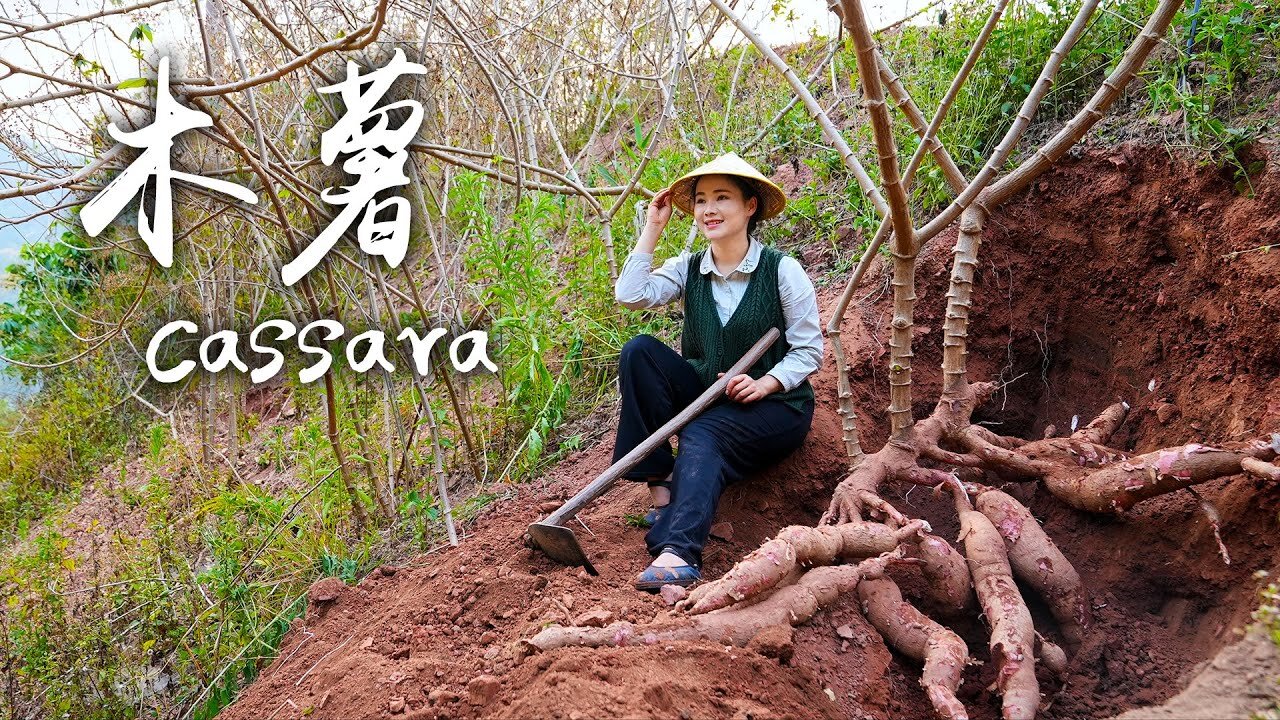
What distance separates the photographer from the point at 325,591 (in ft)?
10.4

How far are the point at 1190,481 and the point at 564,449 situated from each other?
2.43 meters

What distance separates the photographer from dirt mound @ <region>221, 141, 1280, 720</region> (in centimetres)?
209

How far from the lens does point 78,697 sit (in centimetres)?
371

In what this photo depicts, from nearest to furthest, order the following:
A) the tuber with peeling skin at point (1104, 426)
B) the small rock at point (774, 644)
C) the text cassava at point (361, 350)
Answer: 1. the small rock at point (774, 644)
2. the tuber with peeling skin at point (1104, 426)
3. the text cassava at point (361, 350)

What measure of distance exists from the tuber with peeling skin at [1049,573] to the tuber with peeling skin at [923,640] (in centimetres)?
19

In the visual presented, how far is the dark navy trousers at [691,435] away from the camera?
262cm

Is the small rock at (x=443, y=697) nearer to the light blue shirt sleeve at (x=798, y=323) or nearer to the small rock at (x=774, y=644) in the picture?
the small rock at (x=774, y=644)

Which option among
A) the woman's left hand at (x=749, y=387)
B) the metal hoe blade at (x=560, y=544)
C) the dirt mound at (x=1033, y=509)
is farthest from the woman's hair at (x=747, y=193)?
the metal hoe blade at (x=560, y=544)

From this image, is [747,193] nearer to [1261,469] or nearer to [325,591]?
[1261,469]

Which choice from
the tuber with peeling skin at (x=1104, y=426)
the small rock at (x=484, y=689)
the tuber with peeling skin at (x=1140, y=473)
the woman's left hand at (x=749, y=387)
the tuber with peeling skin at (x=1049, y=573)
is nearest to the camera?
the small rock at (x=484, y=689)

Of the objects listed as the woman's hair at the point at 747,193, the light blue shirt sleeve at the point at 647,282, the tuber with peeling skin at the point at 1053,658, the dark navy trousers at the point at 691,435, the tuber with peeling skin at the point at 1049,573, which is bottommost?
the tuber with peeling skin at the point at 1053,658

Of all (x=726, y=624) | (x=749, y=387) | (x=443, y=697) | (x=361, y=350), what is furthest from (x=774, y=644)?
(x=361, y=350)

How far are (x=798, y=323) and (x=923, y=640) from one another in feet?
3.49

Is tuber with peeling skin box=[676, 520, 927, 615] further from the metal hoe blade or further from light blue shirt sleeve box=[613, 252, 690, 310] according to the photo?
light blue shirt sleeve box=[613, 252, 690, 310]
